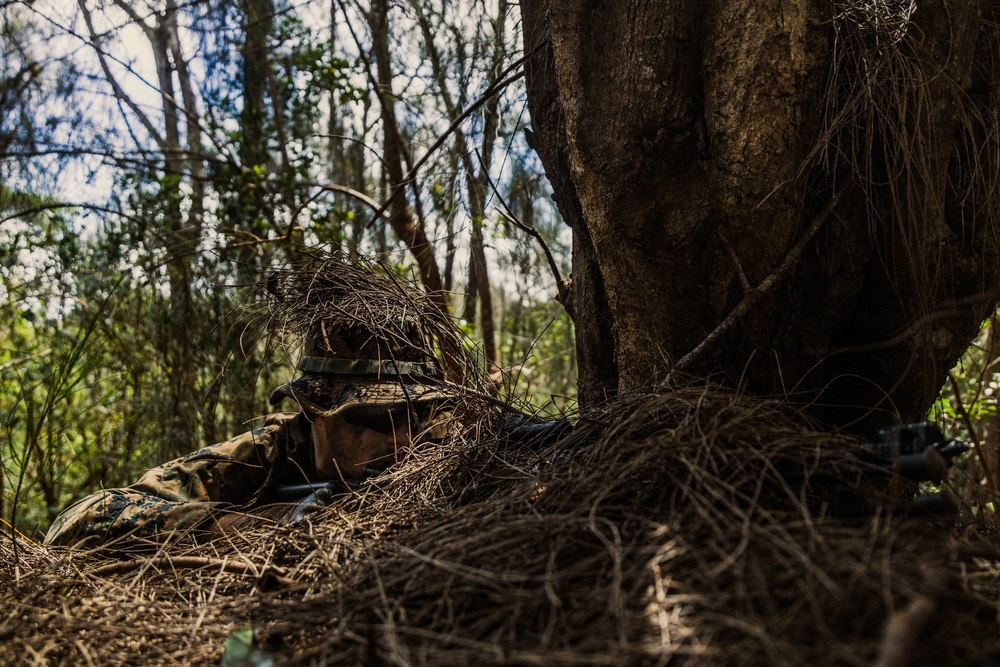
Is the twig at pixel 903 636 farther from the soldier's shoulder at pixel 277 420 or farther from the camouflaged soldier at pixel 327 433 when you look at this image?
the soldier's shoulder at pixel 277 420

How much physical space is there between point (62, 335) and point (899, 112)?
23.7 feet

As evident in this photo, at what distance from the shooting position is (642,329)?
248 cm

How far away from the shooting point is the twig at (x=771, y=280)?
2176 millimetres

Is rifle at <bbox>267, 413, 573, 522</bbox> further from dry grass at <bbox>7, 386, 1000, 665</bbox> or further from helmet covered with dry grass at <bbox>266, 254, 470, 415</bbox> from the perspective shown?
helmet covered with dry grass at <bbox>266, 254, 470, 415</bbox>

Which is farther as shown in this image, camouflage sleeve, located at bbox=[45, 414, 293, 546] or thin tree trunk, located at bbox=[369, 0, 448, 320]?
thin tree trunk, located at bbox=[369, 0, 448, 320]

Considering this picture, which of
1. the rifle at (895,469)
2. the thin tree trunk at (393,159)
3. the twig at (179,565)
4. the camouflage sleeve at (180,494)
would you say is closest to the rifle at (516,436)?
the twig at (179,565)

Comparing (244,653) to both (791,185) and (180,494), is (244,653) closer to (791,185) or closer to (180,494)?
(180,494)

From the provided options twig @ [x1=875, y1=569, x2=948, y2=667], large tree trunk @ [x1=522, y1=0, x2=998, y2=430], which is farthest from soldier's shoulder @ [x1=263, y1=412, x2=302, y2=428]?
twig @ [x1=875, y1=569, x2=948, y2=667]

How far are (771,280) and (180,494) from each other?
235 centimetres

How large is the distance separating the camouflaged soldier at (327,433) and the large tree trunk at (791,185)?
966mm

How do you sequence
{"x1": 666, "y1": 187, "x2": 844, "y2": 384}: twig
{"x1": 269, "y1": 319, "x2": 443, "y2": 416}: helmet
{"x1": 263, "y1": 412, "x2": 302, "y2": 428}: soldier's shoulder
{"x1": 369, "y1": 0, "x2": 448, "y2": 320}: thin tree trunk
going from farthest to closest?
{"x1": 369, "y1": 0, "x2": 448, "y2": 320}: thin tree trunk, {"x1": 263, "y1": 412, "x2": 302, "y2": 428}: soldier's shoulder, {"x1": 269, "y1": 319, "x2": 443, "y2": 416}: helmet, {"x1": 666, "y1": 187, "x2": 844, "y2": 384}: twig

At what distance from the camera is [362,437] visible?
2.90 meters

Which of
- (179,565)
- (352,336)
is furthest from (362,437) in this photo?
(179,565)

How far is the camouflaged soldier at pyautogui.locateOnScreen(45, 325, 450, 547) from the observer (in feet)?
9.17
